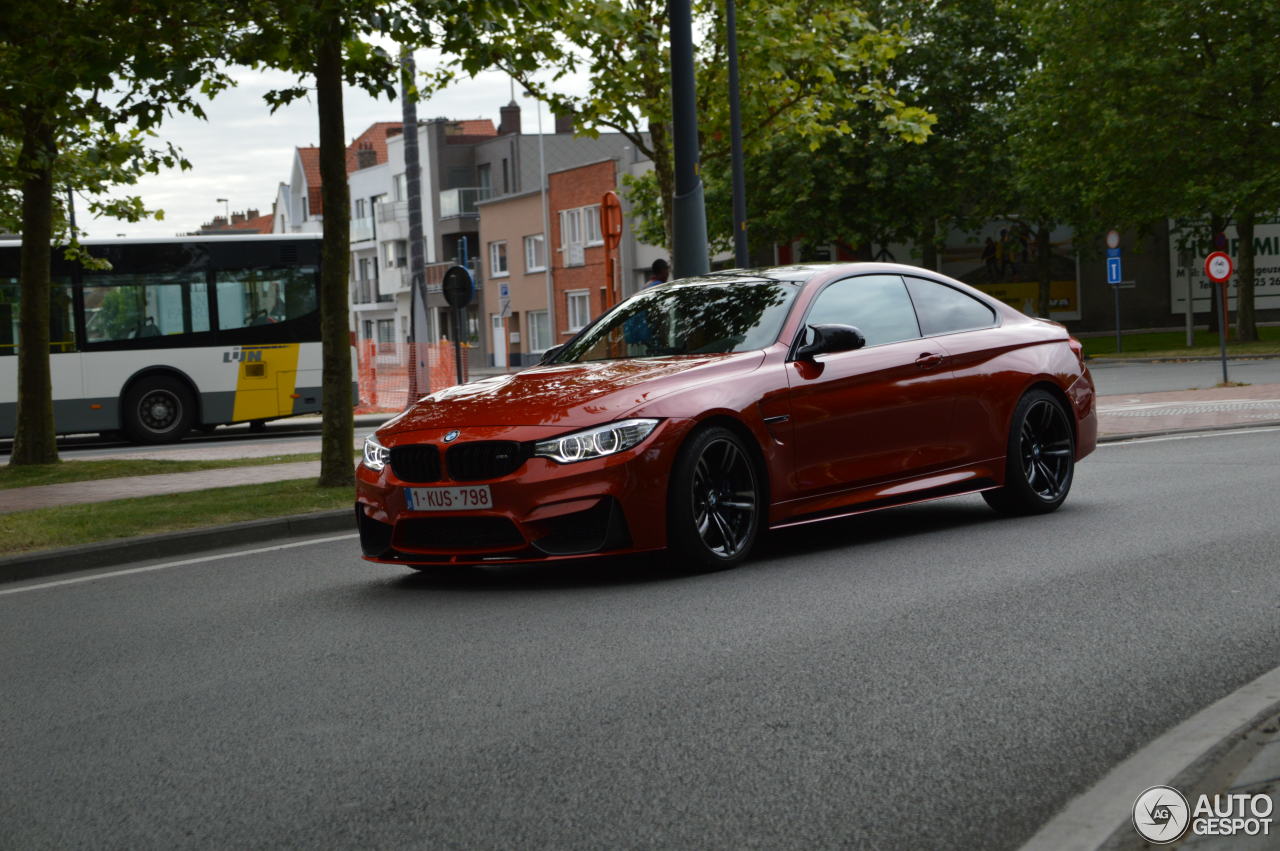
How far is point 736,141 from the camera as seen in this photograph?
20906 millimetres

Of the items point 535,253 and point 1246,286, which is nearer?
point 1246,286

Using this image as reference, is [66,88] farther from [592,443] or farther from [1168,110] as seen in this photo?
[1168,110]

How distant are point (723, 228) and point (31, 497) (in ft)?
115

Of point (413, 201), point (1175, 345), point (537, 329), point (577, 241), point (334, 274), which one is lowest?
point (1175, 345)

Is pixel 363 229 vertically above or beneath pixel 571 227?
above

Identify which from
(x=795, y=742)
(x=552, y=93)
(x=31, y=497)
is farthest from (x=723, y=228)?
(x=795, y=742)

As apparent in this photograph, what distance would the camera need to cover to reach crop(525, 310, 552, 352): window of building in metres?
65.8

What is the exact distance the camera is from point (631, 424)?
751 centimetres

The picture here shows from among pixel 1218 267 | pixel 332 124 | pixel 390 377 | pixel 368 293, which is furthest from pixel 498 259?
pixel 332 124

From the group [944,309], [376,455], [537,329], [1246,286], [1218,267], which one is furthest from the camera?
[537,329]

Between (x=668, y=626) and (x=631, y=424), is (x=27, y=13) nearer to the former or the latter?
(x=631, y=424)

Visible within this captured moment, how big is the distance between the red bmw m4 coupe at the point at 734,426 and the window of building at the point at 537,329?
5585 centimetres

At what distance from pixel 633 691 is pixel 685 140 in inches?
371

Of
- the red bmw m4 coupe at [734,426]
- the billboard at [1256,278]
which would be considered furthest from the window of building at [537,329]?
the red bmw m4 coupe at [734,426]
